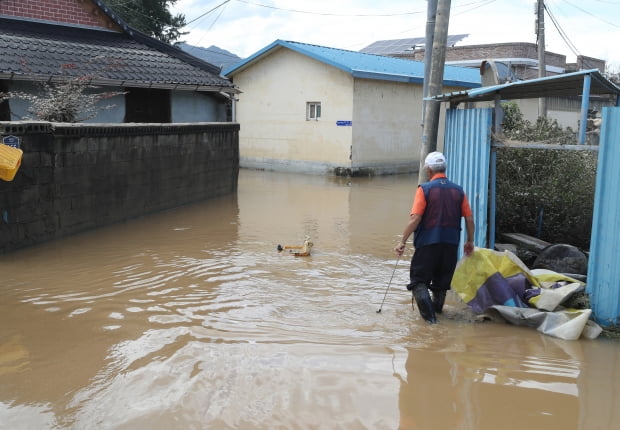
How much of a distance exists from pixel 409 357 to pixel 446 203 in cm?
164

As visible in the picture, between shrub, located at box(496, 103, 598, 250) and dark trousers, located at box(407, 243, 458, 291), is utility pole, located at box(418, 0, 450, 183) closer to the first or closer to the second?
shrub, located at box(496, 103, 598, 250)

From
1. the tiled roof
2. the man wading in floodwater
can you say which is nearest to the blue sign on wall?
the tiled roof

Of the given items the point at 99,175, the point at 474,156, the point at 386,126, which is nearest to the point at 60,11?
the point at 99,175

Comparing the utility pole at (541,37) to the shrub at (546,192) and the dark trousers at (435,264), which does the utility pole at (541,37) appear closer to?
the shrub at (546,192)

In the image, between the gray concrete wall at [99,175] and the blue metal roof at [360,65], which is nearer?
the gray concrete wall at [99,175]

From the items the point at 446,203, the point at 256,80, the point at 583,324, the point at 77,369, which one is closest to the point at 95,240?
the point at 77,369

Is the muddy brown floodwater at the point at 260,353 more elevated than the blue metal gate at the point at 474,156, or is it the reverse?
the blue metal gate at the point at 474,156

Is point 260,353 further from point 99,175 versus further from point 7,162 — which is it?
point 99,175

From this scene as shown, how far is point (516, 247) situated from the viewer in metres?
7.93

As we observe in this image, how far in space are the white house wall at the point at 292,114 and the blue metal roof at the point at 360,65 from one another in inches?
15.4

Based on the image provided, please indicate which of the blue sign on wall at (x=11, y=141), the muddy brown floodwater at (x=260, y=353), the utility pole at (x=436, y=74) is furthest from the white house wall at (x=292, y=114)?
the blue sign on wall at (x=11, y=141)

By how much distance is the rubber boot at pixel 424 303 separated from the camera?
5.86 m

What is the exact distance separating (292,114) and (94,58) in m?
9.81

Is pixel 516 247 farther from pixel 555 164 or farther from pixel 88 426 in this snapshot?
pixel 88 426
